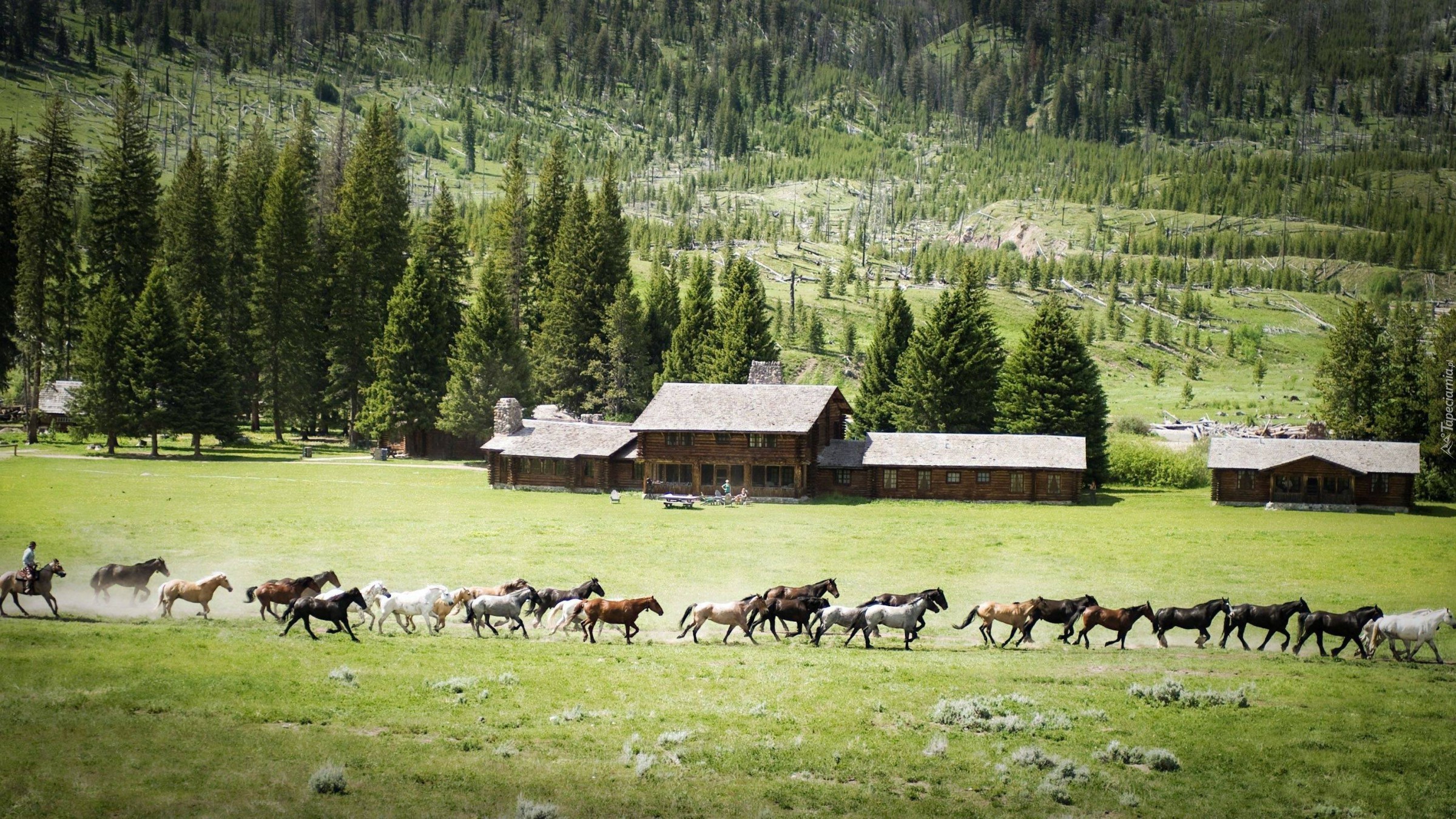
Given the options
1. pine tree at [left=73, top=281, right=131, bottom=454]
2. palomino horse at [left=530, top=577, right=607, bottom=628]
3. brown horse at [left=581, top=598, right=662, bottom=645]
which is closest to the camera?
brown horse at [left=581, top=598, right=662, bottom=645]

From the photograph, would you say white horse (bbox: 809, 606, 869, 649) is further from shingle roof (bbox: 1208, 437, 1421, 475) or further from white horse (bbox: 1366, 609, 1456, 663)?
shingle roof (bbox: 1208, 437, 1421, 475)

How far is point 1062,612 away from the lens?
25.6 m

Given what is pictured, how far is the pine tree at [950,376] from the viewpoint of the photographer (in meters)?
74.5

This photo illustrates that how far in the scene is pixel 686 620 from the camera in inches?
1076

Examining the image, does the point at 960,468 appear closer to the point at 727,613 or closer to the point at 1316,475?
the point at 1316,475

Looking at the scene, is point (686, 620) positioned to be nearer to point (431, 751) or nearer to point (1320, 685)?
point (431, 751)

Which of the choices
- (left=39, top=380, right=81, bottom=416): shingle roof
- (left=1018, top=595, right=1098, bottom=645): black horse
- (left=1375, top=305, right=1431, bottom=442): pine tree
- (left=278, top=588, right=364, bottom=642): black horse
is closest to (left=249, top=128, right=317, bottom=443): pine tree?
(left=39, top=380, right=81, bottom=416): shingle roof

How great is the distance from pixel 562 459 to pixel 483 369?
12.7 m

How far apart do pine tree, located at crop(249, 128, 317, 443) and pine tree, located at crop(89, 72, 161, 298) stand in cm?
785

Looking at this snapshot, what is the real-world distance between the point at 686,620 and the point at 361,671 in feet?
30.3

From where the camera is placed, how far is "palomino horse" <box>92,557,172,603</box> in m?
25.5

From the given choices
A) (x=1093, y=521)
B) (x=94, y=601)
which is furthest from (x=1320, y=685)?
(x=1093, y=521)

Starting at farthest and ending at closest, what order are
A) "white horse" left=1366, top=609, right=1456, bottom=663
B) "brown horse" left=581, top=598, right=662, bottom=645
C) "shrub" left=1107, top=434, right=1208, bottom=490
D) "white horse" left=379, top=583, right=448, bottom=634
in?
"shrub" left=1107, top=434, right=1208, bottom=490
"white horse" left=379, top=583, right=448, bottom=634
"brown horse" left=581, top=598, right=662, bottom=645
"white horse" left=1366, top=609, right=1456, bottom=663

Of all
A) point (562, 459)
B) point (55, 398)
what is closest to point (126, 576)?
point (562, 459)
